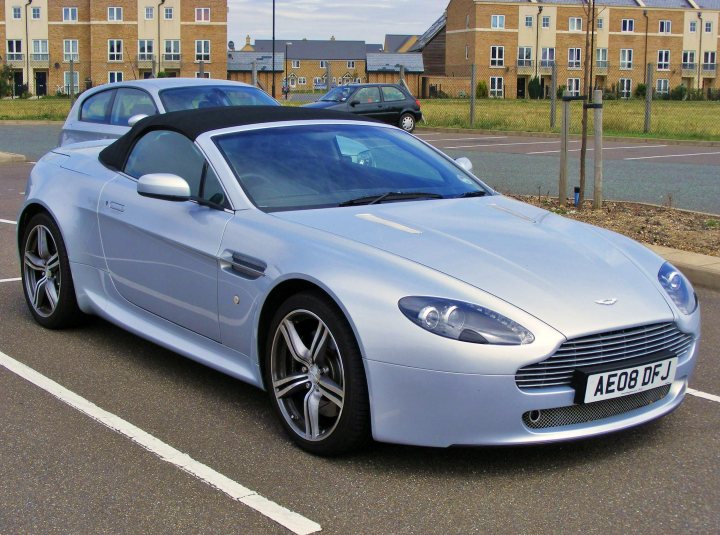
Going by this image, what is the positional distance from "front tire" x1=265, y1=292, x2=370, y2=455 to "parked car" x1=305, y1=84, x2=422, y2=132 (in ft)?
81.4

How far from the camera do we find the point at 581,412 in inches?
159

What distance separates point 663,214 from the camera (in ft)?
35.9

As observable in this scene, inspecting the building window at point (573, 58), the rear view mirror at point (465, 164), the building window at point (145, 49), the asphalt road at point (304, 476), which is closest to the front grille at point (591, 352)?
the asphalt road at point (304, 476)

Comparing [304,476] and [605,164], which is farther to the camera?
[605,164]

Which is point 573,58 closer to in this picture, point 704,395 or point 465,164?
point 465,164

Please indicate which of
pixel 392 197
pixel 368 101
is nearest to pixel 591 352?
pixel 392 197

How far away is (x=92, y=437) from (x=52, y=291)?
2.03 metres

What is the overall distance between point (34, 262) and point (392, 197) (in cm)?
261

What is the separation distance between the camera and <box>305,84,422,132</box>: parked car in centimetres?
2927

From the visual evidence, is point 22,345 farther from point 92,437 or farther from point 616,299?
point 616,299

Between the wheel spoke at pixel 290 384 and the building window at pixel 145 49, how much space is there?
89741 millimetres

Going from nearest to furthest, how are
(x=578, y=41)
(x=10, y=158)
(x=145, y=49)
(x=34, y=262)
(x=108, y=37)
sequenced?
(x=34, y=262) → (x=10, y=158) → (x=108, y=37) → (x=145, y=49) → (x=578, y=41)

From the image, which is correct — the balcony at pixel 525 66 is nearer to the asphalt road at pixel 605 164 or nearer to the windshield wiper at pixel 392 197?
the asphalt road at pixel 605 164

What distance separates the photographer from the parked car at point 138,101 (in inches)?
460
